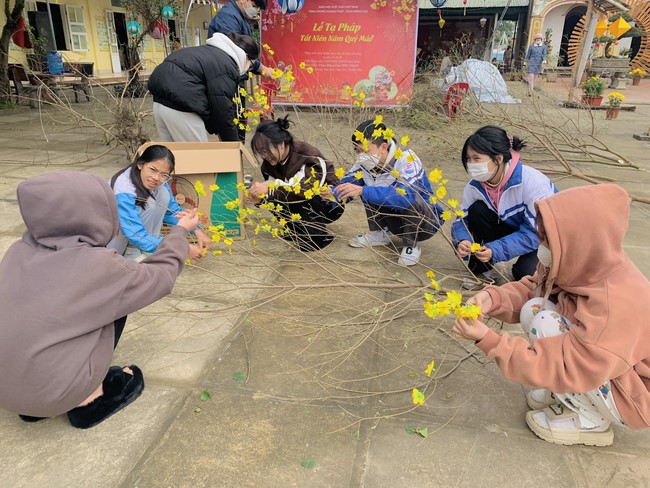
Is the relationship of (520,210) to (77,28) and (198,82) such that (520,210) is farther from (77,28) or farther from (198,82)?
(77,28)

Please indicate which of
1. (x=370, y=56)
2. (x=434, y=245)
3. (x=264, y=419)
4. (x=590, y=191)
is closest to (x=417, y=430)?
(x=264, y=419)

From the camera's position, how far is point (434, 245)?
11.2 ft

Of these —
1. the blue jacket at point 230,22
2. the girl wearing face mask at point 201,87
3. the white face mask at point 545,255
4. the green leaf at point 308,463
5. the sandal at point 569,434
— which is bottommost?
the green leaf at point 308,463

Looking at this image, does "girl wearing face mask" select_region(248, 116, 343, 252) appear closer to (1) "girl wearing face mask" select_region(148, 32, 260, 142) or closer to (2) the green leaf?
(1) "girl wearing face mask" select_region(148, 32, 260, 142)

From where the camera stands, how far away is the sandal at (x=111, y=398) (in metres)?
1.70

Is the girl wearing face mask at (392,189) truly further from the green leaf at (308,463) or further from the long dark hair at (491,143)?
the green leaf at (308,463)

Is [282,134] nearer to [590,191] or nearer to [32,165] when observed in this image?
[590,191]

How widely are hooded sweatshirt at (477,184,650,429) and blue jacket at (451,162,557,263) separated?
97 cm

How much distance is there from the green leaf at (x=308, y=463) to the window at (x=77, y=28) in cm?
1829

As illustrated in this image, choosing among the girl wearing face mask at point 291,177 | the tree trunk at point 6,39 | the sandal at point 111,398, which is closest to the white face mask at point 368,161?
the girl wearing face mask at point 291,177

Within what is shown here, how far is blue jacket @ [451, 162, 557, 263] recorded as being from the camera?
2465 millimetres

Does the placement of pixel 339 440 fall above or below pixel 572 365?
below

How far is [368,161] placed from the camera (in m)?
2.85

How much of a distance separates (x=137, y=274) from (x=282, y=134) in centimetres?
164
